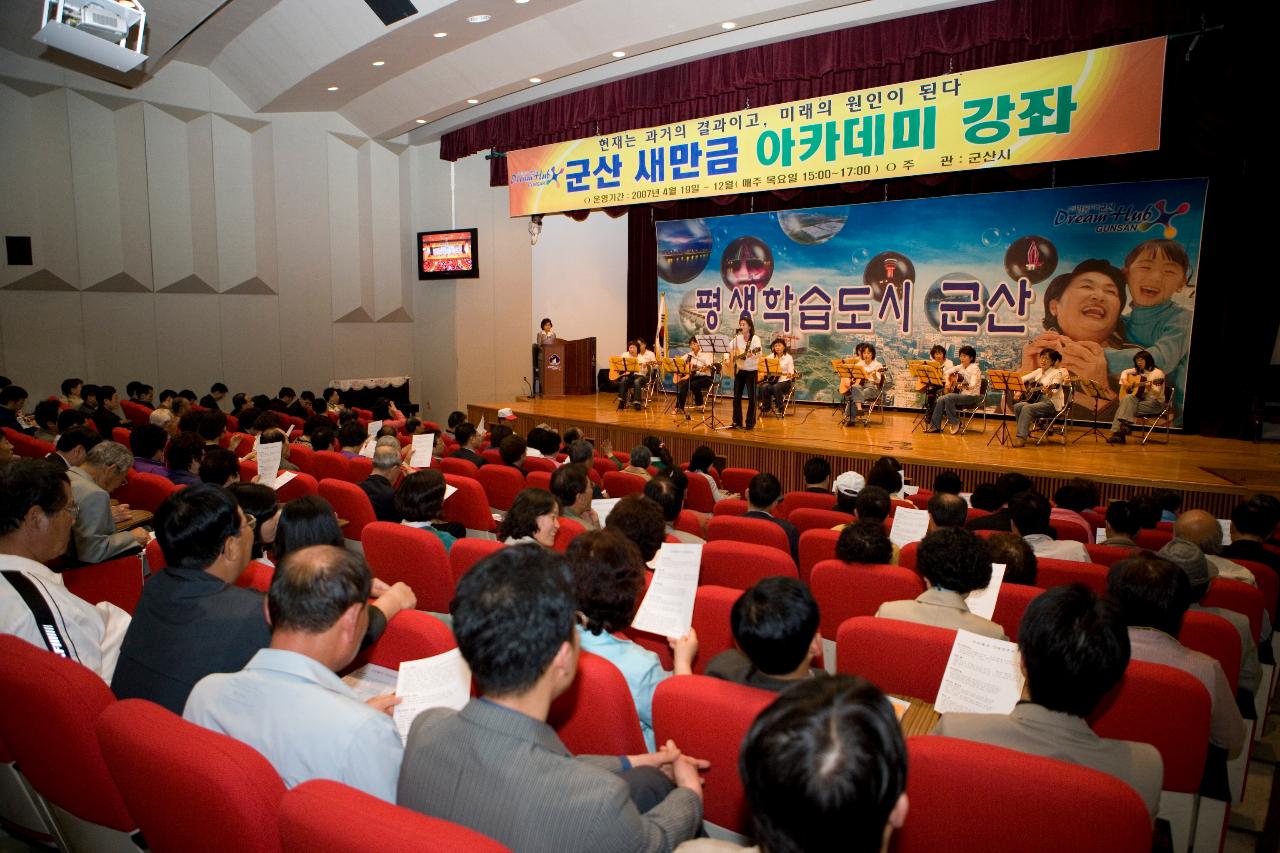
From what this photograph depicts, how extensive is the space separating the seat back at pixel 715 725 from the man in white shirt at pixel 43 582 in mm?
1670

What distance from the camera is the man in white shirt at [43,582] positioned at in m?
2.12

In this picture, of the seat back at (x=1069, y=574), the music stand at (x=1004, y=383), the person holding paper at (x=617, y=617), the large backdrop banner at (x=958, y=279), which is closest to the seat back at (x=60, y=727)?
the person holding paper at (x=617, y=617)

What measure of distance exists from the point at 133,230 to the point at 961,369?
10369 millimetres

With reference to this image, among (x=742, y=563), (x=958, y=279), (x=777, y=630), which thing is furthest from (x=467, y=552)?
(x=958, y=279)

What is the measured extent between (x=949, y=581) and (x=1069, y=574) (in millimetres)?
1031

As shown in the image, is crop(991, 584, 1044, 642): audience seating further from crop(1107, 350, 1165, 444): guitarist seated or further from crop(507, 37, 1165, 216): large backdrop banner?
crop(1107, 350, 1165, 444): guitarist seated

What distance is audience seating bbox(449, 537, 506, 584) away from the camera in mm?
3057

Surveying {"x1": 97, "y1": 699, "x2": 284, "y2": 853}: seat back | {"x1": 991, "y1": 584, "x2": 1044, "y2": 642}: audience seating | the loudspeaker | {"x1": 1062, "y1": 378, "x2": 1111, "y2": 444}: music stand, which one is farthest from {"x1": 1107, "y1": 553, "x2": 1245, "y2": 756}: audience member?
the loudspeaker

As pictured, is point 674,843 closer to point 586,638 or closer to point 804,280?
point 586,638

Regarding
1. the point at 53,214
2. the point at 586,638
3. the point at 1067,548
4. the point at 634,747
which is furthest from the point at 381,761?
the point at 53,214

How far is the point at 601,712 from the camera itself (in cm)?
176

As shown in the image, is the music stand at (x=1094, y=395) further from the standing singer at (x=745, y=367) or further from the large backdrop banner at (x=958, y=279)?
the standing singer at (x=745, y=367)

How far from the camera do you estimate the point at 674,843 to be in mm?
1370

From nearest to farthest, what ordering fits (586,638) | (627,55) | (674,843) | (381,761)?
1. (674,843)
2. (381,761)
3. (586,638)
4. (627,55)
